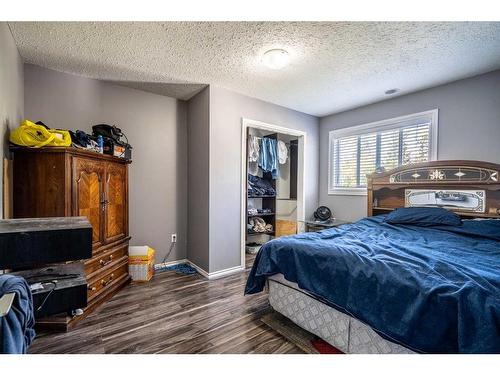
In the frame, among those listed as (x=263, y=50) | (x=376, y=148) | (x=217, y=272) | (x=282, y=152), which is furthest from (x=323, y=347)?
(x=282, y=152)

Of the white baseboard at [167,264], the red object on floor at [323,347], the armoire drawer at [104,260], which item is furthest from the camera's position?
the white baseboard at [167,264]

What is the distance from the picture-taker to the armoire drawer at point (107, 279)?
206 cm

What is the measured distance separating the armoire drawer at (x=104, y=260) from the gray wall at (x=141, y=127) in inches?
18.4

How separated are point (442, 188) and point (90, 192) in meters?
3.90

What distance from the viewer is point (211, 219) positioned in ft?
9.40

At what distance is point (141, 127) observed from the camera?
9.98 feet

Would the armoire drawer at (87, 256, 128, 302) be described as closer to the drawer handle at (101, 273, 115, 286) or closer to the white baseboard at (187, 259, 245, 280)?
the drawer handle at (101, 273, 115, 286)

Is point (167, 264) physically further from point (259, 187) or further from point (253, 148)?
point (253, 148)

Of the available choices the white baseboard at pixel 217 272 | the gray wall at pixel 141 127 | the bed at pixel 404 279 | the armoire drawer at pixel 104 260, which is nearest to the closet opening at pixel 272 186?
the white baseboard at pixel 217 272

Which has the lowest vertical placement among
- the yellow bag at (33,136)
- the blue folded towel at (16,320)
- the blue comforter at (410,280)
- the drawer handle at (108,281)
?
the drawer handle at (108,281)

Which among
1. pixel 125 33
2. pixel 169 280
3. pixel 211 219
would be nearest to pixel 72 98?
pixel 125 33

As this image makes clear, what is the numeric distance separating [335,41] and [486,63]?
1.70 m

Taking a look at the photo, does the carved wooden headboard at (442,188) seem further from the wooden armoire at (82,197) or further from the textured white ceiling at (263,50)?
the wooden armoire at (82,197)

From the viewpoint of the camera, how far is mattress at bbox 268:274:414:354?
4.41ft
